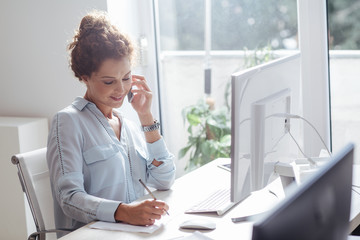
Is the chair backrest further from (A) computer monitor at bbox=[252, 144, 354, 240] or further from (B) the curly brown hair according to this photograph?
(A) computer monitor at bbox=[252, 144, 354, 240]

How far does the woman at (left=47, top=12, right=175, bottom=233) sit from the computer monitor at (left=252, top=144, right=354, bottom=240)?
2.63 ft

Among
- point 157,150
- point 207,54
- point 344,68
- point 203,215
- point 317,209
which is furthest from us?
point 207,54

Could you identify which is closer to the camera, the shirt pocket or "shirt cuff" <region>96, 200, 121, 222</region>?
"shirt cuff" <region>96, 200, 121, 222</region>

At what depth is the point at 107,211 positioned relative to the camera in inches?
71.7

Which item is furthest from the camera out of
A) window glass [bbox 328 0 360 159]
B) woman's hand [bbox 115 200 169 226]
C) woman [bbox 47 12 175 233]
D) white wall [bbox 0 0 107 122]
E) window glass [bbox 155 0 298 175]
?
white wall [bbox 0 0 107 122]

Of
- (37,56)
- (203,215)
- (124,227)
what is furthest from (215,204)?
(37,56)

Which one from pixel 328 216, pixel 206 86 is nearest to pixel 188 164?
pixel 206 86

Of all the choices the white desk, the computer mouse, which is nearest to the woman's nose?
the white desk

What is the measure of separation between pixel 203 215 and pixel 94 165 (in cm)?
43

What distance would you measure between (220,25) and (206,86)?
0.36 metres

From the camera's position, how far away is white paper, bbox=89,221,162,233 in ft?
5.78

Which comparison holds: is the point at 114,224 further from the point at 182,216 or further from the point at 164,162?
the point at 164,162

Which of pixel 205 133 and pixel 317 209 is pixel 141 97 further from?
pixel 317 209

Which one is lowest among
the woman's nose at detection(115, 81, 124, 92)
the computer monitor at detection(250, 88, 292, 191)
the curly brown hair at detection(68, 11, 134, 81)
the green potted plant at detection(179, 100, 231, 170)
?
the green potted plant at detection(179, 100, 231, 170)
